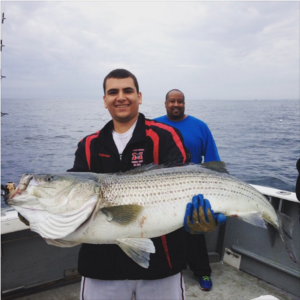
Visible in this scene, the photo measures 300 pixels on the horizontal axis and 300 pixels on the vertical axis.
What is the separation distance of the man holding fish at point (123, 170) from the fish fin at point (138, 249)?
0.99ft

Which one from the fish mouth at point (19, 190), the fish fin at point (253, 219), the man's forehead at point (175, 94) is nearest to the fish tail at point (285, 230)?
the fish fin at point (253, 219)

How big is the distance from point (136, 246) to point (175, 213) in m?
0.42

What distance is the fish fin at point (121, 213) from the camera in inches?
90.3

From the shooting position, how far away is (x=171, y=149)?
9.24 feet

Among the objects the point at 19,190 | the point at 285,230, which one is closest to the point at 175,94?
the point at 285,230

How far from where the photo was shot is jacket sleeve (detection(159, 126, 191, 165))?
281cm

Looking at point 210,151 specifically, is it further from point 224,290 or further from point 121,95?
point 121,95

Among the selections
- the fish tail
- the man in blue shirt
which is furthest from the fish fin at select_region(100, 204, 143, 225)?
the man in blue shirt

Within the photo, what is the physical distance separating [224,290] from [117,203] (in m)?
3.21

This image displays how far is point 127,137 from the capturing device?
9.48 ft

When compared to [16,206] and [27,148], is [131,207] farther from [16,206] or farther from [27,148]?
[27,148]

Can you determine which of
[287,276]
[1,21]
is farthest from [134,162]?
[1,21]

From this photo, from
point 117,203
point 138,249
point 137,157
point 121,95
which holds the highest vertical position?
point 121,95

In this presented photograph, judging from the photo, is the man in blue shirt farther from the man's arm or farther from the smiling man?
the smiling man
